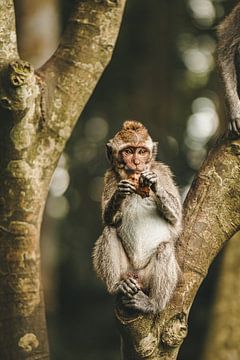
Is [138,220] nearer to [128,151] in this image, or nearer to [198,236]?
[128,151]

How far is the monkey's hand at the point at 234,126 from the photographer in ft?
18.2

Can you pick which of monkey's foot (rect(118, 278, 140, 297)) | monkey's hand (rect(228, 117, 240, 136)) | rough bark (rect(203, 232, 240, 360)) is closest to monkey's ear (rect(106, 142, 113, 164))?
monkey's hand (rect(228, 117, 240, 136))

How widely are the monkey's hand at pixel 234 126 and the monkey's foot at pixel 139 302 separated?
1372 mm

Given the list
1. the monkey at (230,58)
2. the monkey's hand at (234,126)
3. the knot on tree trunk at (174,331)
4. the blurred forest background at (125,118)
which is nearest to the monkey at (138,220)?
the knot on tree trunk at (174,331)

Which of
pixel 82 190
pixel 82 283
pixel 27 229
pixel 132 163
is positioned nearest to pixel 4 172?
pixel 27 229

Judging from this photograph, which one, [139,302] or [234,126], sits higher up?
[234,126]

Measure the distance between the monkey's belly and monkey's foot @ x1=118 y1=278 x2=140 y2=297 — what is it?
47cm

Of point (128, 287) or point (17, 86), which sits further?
point (17, 86)

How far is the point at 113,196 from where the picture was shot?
18.6ft

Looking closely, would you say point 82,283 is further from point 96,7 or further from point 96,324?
point 96,7

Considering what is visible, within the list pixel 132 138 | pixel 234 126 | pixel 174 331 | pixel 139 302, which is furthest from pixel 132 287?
pixel 234 126

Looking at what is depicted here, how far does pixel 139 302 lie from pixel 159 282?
1.84 ft

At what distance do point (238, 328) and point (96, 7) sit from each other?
15.1ft

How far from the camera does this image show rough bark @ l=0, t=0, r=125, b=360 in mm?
5707
